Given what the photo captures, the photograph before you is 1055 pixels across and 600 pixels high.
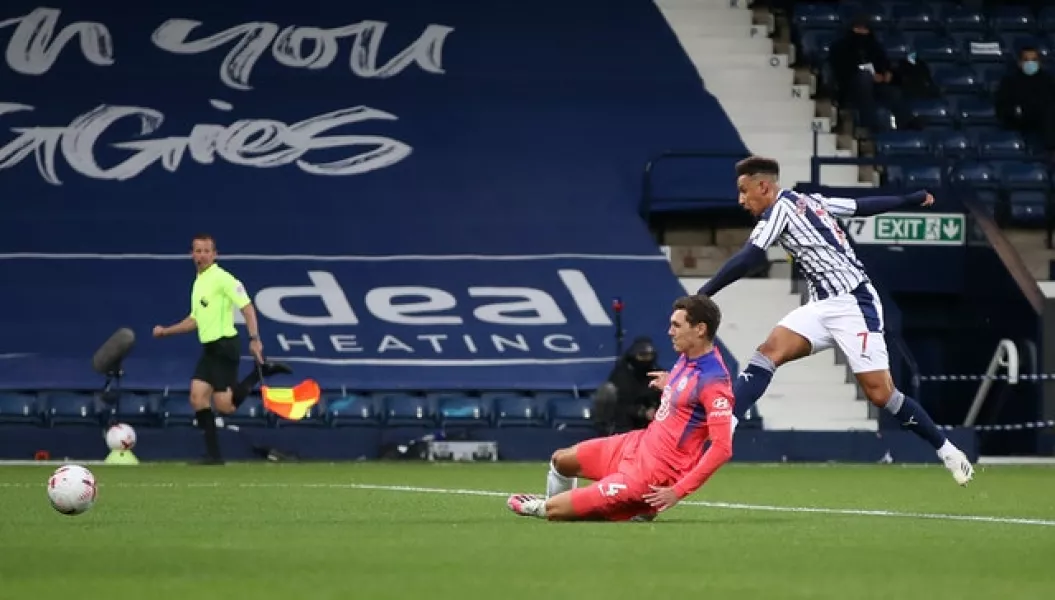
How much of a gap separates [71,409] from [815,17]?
37.5ft

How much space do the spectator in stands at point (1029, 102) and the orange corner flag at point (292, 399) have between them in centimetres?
1020

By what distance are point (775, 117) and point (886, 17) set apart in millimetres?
2398

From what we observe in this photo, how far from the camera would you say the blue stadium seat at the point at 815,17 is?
2841cm

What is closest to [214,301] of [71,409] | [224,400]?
[224,400]

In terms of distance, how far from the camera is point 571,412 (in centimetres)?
2342

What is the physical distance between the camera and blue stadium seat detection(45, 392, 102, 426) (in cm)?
2261

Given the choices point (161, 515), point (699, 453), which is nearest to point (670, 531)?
point (699, 453)

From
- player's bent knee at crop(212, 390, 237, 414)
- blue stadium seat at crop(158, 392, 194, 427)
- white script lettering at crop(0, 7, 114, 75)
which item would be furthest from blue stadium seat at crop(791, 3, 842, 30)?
player's bent knee at crop(212, 390, 237, 414)

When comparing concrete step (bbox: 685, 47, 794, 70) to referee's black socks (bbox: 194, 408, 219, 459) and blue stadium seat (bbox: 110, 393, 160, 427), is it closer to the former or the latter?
blue stadium seat (bbox: 110, 393, 160, 427)

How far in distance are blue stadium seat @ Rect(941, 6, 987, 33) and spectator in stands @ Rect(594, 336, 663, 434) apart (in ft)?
30.4

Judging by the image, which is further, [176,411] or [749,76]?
[749,76]

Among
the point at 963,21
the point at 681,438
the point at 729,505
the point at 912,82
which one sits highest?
the point at 963,21

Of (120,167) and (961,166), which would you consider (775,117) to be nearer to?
(961,166)

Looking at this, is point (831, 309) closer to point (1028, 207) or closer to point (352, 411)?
point (352, 411)
